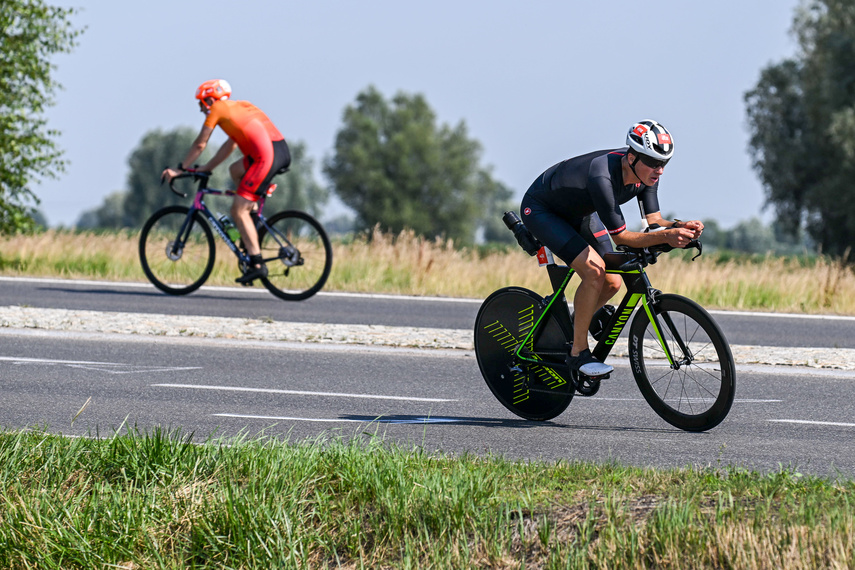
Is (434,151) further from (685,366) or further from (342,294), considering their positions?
(685,366)

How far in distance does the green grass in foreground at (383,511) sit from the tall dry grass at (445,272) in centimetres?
1055

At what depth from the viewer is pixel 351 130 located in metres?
90.6

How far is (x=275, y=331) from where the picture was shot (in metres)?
10.8

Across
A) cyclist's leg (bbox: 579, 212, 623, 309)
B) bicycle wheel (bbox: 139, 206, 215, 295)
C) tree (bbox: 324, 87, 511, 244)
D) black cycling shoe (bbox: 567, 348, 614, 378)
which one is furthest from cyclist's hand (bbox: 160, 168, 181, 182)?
tree (bbox: 324, 87, 511, 244)

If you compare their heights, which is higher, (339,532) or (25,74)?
(25,74)

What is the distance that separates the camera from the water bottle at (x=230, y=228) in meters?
13.1

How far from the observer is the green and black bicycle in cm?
611

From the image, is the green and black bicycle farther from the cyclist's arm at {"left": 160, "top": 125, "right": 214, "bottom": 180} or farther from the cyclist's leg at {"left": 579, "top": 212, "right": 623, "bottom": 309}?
the cyclist's arm at {"left": 160, "top": 125, "right": 214, "bottom": 180}

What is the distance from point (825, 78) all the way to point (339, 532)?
4123 centimetres

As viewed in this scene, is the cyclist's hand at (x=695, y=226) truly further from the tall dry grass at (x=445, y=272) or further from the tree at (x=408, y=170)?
the tree at (x=408, y=170)

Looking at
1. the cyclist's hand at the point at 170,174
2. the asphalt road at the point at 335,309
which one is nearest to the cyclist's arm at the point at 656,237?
the asphalt road at the point at 335,309

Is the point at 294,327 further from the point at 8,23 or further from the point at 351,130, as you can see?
the point at 351,130

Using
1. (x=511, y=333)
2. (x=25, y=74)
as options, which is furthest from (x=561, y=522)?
(x=25, y=74)

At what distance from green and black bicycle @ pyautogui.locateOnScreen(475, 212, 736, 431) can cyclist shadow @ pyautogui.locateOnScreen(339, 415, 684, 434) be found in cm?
10
